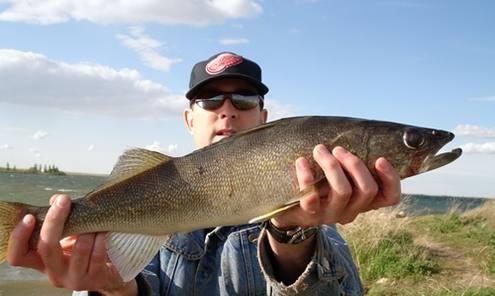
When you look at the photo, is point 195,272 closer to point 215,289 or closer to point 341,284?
point 215,289

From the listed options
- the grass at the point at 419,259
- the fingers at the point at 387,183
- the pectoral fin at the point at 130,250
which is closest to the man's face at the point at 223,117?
the pectoral fin at the point at 130,250

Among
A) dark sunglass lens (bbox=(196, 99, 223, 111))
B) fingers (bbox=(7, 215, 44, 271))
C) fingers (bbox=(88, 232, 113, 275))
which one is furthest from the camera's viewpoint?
dark sunglass lens (bbox=(196, 99, 223, 111))

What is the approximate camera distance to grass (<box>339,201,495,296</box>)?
354 inches

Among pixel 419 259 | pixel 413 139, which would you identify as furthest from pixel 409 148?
pixel 419 259

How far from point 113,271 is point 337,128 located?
1864 millimetres

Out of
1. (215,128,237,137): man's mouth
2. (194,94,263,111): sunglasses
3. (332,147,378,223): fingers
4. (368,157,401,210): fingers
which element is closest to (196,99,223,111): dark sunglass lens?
(194,94,263,111): sunglasses

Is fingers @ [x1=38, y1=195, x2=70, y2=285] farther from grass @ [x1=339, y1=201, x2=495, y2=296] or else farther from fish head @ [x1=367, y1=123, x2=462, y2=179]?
grass @ [x1=339, y1=201, x2=495, y2=296]

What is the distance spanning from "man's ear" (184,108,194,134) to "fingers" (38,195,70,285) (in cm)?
208

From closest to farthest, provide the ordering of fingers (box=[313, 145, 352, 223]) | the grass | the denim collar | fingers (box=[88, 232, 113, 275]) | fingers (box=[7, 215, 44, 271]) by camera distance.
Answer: fingers (box=[313, 145, 352, 223])
fingers (box=[7, 215, 44, 271])
fingers (box=[88, 232, 113, 275])
the denim collar
the grass

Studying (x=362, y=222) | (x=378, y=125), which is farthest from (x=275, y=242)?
(x=362, y=222)

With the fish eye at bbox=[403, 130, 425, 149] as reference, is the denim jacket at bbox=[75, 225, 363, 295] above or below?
below

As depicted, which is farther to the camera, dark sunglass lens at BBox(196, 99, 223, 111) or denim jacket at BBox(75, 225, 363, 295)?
dark sunglass lens at BBox(196, 99, 223, 111)

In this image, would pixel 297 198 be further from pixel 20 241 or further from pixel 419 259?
pixel 419 259

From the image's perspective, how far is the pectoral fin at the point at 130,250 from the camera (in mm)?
3516
